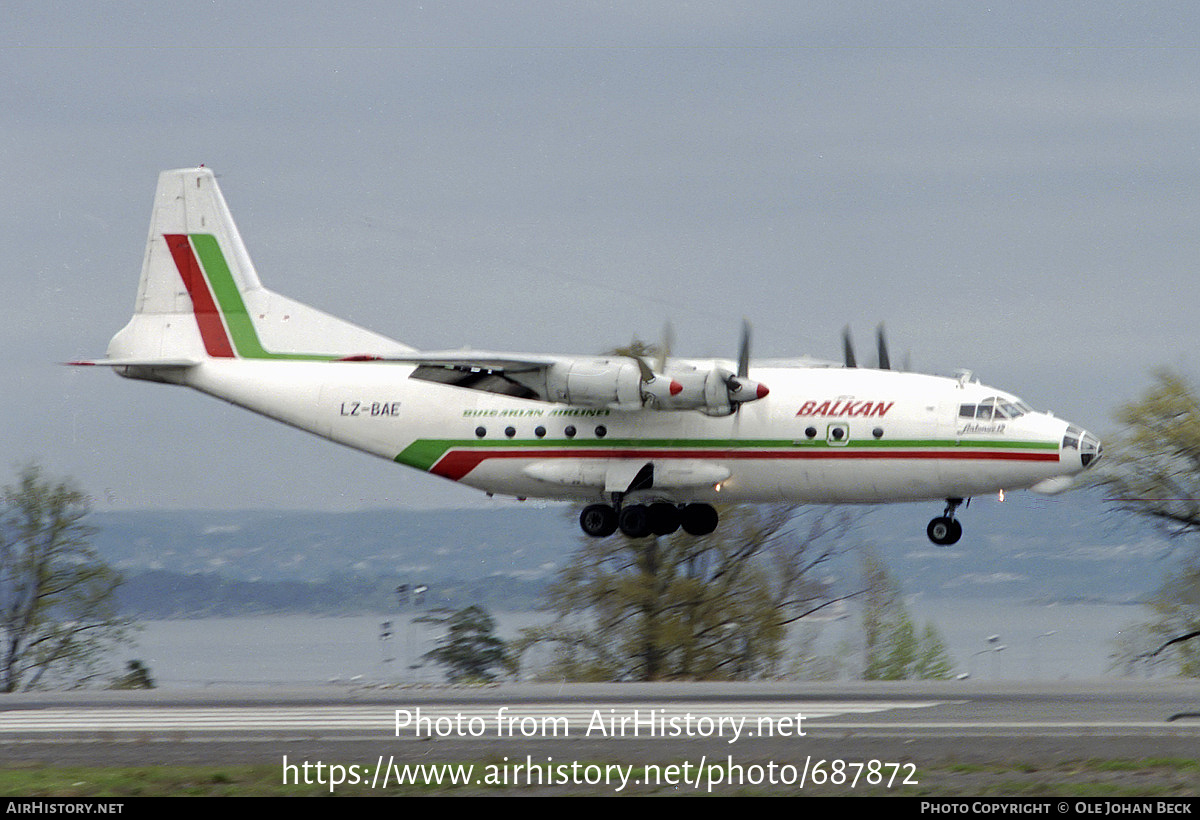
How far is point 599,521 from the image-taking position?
29125 mm

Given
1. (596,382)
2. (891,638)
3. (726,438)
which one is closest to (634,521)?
(726,438)

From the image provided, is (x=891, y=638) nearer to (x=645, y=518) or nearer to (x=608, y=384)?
(x=645, y=518)

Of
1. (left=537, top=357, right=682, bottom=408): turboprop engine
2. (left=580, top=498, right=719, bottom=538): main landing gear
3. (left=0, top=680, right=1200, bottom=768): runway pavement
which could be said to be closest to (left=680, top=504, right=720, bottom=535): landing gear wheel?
(left=580, top=498, right=719, bottom=538): main landing gear

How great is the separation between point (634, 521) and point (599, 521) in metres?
0.84

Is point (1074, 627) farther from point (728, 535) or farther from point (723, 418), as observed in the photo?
point (723, 418)

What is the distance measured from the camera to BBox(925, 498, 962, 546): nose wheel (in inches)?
1088

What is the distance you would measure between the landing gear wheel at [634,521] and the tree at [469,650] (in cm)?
1405

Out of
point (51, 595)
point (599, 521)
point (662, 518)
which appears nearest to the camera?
point (599, 521)

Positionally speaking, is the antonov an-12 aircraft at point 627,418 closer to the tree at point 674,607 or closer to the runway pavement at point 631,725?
the runway pavement at point 631,725

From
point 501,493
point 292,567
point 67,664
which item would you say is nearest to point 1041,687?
point 501,493

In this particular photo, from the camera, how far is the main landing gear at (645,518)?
28641 mm

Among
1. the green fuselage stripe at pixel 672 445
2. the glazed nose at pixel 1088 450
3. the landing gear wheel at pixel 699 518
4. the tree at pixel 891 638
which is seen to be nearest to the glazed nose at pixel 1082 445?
the glazed nose at pixel 1088 450

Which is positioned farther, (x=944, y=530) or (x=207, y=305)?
(x=207, y=305)

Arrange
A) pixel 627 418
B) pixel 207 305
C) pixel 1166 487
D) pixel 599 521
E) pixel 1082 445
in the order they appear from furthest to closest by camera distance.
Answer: pixel 1166 487, pixel 207 305, pixel 599 521, pixel 627 418, pixel 1082 445
